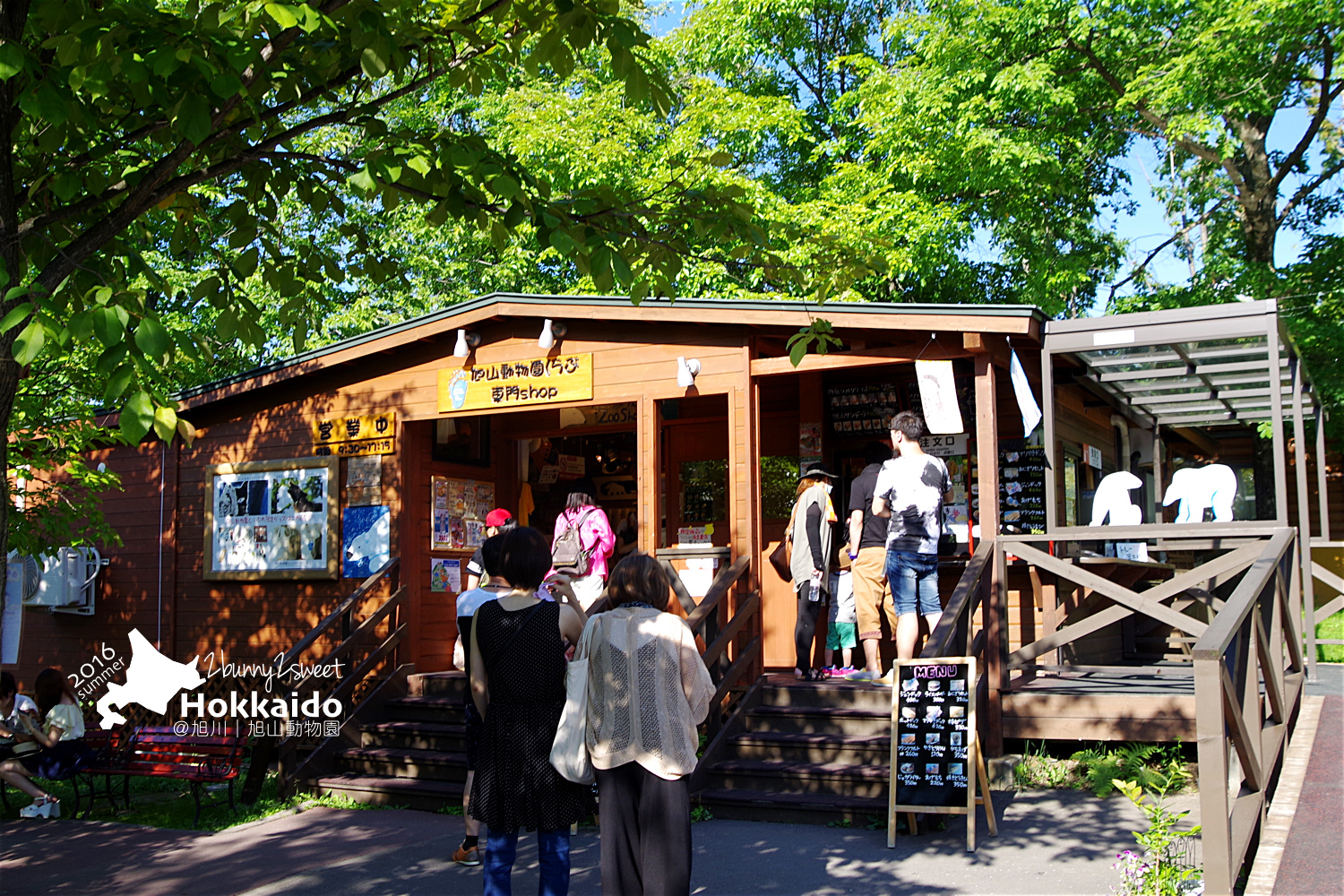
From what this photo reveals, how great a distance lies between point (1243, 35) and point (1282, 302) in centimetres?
373

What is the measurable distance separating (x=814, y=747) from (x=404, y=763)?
316 cm

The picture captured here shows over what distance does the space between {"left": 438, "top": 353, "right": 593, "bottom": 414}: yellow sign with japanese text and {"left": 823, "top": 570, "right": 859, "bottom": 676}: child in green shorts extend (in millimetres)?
2607

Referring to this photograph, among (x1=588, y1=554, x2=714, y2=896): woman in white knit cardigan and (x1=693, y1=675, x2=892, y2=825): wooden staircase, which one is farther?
(x1=693, y1=675, x2=892, y2=825): wooden staircase

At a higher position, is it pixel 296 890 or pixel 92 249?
pixel 92 249

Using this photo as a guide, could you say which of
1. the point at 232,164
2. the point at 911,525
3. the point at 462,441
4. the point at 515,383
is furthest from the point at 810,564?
the point at 232,164

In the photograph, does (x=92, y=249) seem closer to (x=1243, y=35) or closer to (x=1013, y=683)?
(x=1013, y=683)

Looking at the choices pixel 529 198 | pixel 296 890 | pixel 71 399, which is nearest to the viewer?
pixel 529 198

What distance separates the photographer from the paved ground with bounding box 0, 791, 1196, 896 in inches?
225

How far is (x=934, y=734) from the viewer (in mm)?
6430

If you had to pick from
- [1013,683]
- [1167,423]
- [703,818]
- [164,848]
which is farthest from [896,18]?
[164,848]

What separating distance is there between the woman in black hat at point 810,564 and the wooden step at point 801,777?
45.4 inches

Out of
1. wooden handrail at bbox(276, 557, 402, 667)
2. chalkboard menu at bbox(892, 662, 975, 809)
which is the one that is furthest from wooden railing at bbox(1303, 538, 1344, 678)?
wooden handrail at bbox(276, 557, 402, 667)

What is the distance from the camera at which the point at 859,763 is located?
7.34 metres

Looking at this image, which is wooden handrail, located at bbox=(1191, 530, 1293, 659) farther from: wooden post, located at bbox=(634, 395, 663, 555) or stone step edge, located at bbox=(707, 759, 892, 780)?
wooden post, located at bbox=(634, 395, 663, 555)
